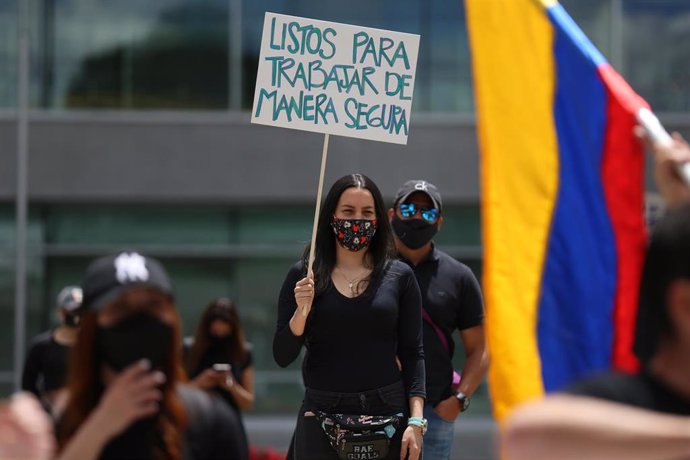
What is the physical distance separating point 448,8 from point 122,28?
432 cm

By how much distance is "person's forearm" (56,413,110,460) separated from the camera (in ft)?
10.2

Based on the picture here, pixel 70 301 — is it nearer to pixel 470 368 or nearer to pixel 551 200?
pixel 470 368

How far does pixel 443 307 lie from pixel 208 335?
3144 mm

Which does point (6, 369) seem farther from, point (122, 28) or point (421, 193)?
point (421, 193)

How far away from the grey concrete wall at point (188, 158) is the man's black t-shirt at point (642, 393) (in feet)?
49.7

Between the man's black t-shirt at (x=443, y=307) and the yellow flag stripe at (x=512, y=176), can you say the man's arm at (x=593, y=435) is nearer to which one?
the yellow flag stripe at (x=512, y=176)

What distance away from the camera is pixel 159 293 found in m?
3.21

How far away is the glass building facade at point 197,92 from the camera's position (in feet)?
59.5

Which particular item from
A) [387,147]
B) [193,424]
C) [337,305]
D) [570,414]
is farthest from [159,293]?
[387,147]

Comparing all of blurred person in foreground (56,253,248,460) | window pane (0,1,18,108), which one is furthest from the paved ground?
blurred person in foreground (56,253,248,460)

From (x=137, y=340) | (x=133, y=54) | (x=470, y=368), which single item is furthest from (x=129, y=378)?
(x=133, y=54)

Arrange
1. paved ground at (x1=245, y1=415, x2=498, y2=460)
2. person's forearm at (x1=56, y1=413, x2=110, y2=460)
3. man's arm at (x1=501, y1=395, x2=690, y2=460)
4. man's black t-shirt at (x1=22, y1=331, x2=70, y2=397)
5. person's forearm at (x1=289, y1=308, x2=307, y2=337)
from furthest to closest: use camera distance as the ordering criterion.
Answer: paved ground at (x1=245, y1=415, x2=498, y2=460)
man's black t-shirt at (x1=22, y1=331, x2=70, y2=397)
person's forearm at (x1=289, y1=308, x2=307, y2=337)
person's forearm at (x1=56, y1=413, x2=110, y2=460)
man's arm at (x1=501, y1=395, x2=690, y2=460)

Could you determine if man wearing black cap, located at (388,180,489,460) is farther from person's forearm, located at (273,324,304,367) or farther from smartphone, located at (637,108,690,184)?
smartphone, located at (637,108,690,184)

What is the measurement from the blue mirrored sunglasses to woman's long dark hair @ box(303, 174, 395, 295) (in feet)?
1.86
